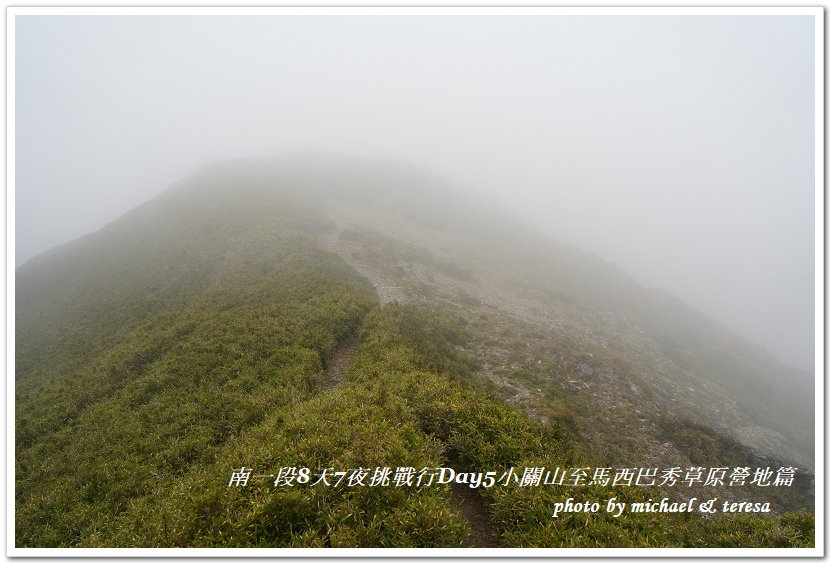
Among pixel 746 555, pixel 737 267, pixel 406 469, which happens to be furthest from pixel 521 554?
pixel 737 267

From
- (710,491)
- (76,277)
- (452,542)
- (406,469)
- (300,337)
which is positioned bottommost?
(76,277)

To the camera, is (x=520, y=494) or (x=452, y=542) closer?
(x=452, y=542)

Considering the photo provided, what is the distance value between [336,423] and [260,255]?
25048 millimetres

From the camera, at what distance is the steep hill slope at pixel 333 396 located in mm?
7277

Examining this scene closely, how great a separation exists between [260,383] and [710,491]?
18.8m

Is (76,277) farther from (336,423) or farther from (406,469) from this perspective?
(406,469)

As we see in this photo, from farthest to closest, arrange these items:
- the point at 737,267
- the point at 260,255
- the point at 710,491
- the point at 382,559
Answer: the point at 737,267 → the point at 260,255 → the point at 710,491 → the point at 382,559

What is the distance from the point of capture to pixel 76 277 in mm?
34125

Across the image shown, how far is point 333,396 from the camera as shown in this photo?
11.6m

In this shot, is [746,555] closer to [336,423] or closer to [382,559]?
[382,559]

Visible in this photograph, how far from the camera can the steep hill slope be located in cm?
728

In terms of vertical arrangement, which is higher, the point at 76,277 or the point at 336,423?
the point at 336,423

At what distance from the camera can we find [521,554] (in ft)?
22.0
